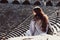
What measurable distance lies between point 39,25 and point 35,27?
0.31ft

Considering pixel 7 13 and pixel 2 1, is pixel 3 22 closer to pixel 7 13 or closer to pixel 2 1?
pixel 7 13

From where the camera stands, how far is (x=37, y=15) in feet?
11.5

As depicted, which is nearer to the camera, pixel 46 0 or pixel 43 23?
pixel 43 23

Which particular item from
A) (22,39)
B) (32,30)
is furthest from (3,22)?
(22,39)

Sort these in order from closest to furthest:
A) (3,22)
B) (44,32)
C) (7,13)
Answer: (44,32), (3,22), (7,13)

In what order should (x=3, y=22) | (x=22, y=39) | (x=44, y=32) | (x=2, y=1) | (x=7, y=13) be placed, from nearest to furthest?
(x=22, y=39) → (x=44, y=32) → (x=3, y=22) → (x=7, y=13) → (x=2, y=1)

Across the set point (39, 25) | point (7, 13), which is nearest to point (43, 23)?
point (39, 25)

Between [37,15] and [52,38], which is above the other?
[37,15]

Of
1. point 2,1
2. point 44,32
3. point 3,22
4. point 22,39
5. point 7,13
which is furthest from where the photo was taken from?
point 2,1

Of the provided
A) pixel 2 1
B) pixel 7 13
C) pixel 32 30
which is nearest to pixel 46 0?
pixel 2 1

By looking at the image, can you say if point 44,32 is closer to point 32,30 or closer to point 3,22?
point 32,30

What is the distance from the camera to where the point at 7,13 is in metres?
7.88

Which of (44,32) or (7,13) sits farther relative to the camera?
(7,13)

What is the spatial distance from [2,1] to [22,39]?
23.7 ft
